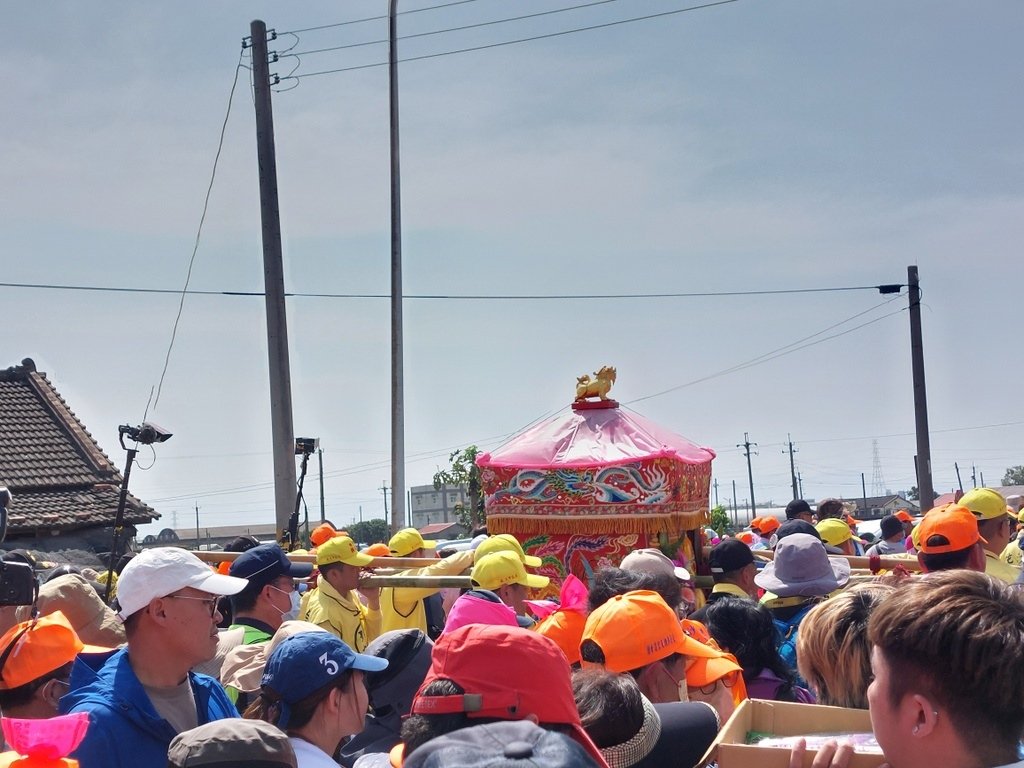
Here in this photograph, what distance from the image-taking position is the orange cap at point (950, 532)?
489cm

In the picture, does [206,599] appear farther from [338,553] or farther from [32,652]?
[338,553]

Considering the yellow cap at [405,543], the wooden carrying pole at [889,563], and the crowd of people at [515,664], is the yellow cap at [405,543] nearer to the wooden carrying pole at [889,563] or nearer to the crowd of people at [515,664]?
the crowd of people at [515,664]

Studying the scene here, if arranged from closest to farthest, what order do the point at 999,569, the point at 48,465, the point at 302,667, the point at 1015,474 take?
1. the point at 302,667
2. the point at 999,569
3. the point at 48,465
4. the point at 1015,474

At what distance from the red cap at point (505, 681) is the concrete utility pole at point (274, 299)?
9920 millimetres

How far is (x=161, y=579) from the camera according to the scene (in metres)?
3.41

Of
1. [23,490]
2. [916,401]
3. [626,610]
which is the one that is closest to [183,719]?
Answer: [626,610]

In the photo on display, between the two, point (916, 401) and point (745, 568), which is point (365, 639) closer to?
point (745, 568)

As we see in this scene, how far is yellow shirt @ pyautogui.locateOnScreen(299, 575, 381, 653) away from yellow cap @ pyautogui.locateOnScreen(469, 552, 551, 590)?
40.6 inches

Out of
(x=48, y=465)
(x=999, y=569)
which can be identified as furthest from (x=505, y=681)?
(x=48, y=465)

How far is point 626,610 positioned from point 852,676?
0.73 m

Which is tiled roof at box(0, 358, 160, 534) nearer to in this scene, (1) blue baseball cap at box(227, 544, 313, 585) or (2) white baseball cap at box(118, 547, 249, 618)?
(1) blue baseball cap at box(227, 544, 313, 585)

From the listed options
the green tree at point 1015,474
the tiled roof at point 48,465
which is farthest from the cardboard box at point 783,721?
the green tree at point 1015,474

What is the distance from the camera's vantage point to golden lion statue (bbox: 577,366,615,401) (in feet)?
34.5

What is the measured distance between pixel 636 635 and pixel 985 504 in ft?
11.8
